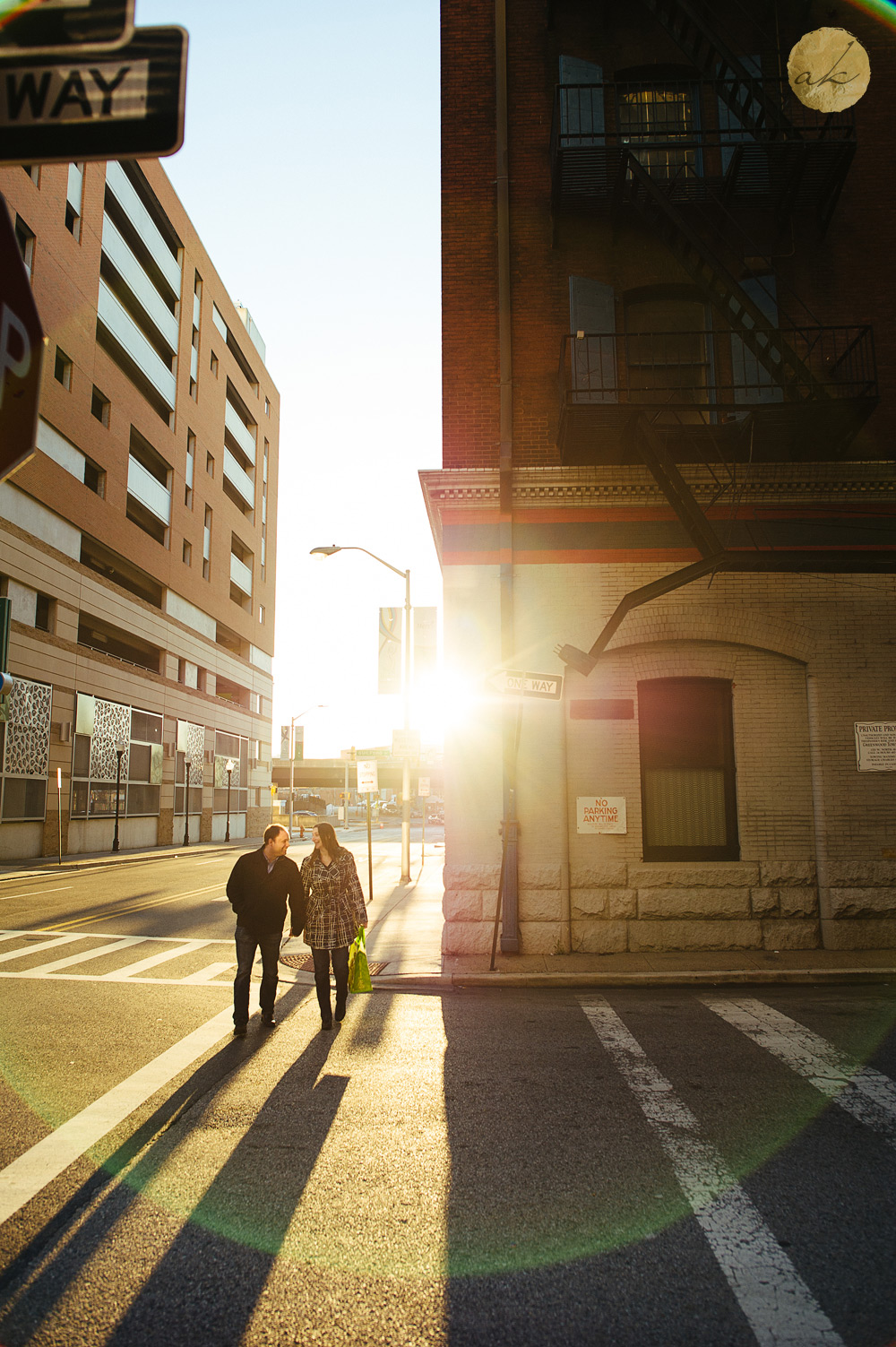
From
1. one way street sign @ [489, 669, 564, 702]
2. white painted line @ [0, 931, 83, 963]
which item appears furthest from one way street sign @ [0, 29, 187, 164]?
white painted line @ [0, 931, 83, 963]

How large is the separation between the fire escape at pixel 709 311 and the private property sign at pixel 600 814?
6.34 ft

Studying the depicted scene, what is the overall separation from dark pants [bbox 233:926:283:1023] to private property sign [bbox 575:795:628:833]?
5067mm

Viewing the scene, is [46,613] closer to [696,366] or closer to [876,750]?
[696,366]

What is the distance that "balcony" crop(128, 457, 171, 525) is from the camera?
38.2 m

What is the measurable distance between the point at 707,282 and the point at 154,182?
3890 centimetres

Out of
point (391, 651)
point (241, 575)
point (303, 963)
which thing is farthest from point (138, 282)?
point (303, 963)

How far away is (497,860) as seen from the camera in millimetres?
11398

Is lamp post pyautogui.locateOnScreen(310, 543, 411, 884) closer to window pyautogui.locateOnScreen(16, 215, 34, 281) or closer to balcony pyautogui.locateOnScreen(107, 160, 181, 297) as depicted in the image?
window pyautogui.locateOnScreen(16, 215, 34, 281)

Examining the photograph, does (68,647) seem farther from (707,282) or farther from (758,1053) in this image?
(758,1053)

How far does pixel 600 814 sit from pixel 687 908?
1.71m

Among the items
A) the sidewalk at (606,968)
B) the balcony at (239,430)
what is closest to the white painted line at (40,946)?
the sidewalk at (606,968)

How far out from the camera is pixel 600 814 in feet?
37.6

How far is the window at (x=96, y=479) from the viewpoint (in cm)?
3450

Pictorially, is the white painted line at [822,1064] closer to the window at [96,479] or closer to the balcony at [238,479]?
the window at [96,479]
